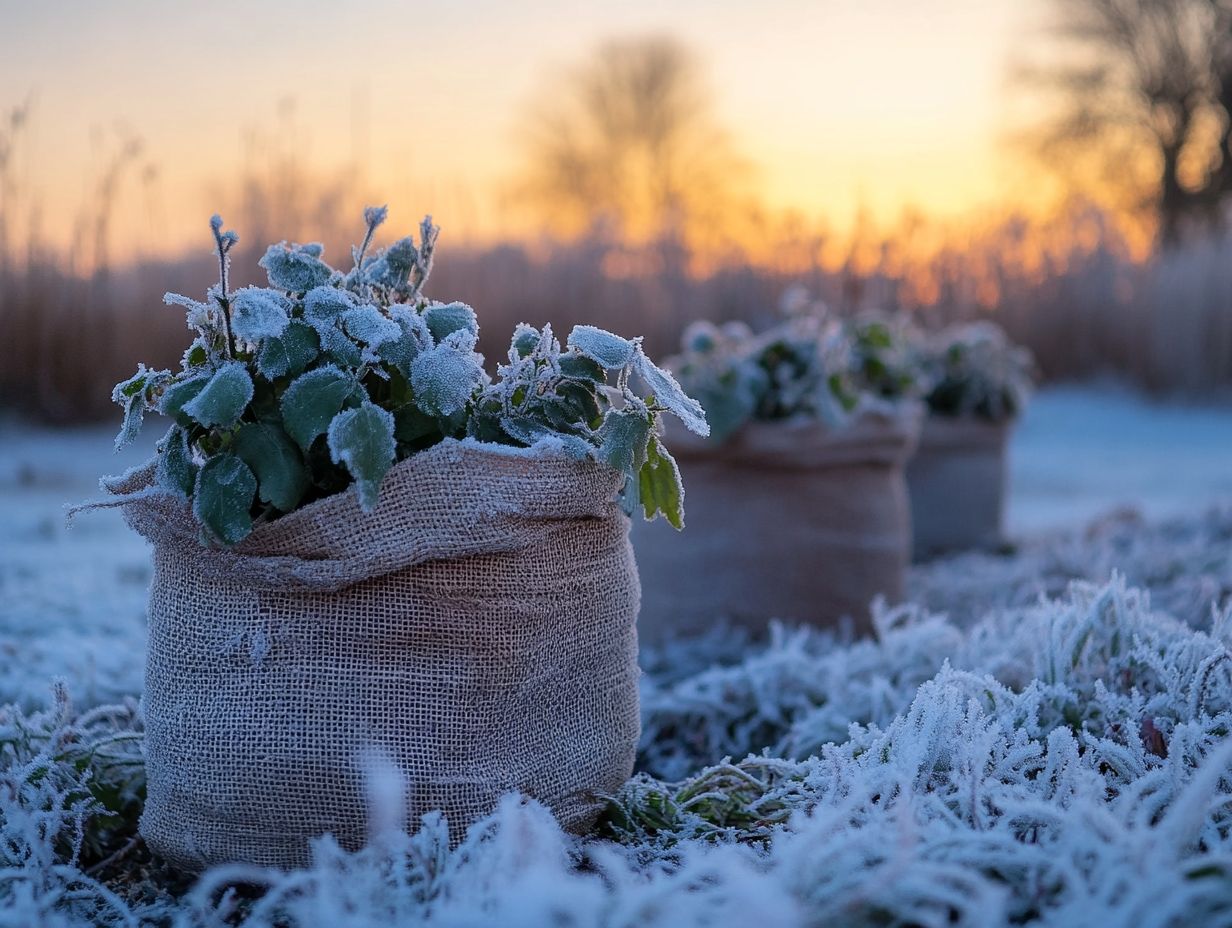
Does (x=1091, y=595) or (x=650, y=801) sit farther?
(x=1091, y=595)

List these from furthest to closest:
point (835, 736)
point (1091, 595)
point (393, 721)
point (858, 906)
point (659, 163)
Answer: point (659, 163) < point (1091, 595) < point (835, 736) < point (393, 721) < point (858, 906)

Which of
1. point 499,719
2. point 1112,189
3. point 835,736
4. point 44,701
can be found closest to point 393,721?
point 499,719

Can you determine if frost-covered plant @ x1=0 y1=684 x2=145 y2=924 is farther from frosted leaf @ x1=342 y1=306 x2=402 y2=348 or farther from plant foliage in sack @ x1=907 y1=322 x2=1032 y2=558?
plant foliage in sack @ x1=907 y1=322 x2=1032 y2=558

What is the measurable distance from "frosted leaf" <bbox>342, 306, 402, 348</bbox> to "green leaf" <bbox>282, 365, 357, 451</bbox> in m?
0.04

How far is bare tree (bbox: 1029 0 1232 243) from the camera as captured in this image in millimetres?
14648

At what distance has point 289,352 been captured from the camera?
1.12 meters

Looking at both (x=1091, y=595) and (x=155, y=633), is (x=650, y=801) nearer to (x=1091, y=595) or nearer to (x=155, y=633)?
(x=155, y=633)

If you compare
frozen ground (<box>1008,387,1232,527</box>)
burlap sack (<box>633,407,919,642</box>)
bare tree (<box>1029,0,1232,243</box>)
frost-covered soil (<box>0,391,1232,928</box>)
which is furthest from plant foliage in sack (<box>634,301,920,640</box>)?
bare tree (<box>1029,0,1232,243</box>)

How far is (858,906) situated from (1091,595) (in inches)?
39.7

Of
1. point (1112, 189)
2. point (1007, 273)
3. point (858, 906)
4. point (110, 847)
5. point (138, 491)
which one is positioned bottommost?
point (110, 847)

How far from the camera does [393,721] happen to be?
3.66 ft

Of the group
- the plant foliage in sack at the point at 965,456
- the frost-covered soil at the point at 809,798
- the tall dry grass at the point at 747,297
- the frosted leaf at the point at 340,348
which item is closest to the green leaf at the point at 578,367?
the frosted leaf at the point at 340,348

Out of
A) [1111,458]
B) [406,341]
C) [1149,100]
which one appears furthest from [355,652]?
[1149,100]

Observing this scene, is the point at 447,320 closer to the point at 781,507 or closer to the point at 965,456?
the point at 781,507
